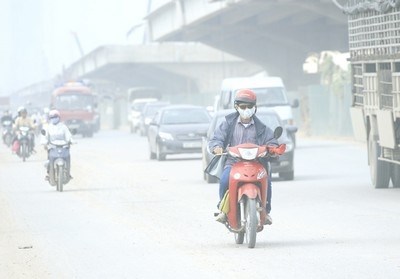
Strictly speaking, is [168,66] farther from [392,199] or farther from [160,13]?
[392,199]

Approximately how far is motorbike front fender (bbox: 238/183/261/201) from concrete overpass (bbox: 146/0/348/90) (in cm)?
4221

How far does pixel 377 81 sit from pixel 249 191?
870 cm

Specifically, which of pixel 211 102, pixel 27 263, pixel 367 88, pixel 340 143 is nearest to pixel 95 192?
pixel 367 88

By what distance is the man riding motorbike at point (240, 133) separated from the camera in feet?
46.0

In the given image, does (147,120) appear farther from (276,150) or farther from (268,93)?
(276,150)

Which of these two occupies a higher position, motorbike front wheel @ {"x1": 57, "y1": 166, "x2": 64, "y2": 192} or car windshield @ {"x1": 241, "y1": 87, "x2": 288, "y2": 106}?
car windshield @ {"x1": 241, "y1": 87, "x2": 288, "y2": 106}

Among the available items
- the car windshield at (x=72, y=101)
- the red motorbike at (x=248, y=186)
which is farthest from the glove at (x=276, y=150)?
the car windshield at (x=72, y=101)

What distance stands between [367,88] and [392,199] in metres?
2.99

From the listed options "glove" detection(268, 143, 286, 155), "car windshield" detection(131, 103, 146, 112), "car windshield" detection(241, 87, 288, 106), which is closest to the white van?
"car windshield" detection(241, 87, 288, 106)

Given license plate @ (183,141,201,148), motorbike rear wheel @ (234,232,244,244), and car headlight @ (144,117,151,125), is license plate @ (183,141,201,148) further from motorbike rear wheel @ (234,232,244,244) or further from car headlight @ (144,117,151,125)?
car headlight @ (144,117,151,125)

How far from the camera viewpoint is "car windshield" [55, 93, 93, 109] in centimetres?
6956

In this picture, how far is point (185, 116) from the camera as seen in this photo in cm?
3878

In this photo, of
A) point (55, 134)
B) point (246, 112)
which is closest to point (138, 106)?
point (55, 134)

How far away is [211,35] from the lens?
248 ft
